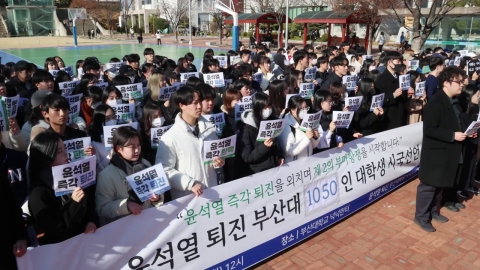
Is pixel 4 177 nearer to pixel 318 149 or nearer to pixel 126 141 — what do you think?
pixel 126 141

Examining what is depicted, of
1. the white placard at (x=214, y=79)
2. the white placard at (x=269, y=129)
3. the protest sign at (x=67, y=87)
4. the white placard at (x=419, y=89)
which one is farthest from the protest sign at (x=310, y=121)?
the protest sign at (x=67, y=87)

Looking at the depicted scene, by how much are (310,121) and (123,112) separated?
247 cm

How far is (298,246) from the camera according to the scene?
448 centimetres

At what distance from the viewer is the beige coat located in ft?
10.4

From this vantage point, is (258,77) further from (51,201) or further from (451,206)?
(51,201)

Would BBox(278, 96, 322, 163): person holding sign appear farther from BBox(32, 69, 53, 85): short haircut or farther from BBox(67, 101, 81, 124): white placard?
BBox(32, 69, 53, 85): short haircut

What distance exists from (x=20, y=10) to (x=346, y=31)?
45.7 m

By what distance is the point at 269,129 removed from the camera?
3947 millimetres

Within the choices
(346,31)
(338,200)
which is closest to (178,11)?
(346,31)

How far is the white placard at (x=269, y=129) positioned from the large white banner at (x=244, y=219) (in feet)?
1.16

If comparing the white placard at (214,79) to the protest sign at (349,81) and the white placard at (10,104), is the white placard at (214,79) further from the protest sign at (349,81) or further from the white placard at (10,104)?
the white placard at (10,104)

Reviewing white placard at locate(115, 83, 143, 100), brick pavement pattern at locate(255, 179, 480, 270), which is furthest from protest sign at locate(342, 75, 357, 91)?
white placard at locate(115, 83, 143, 100)

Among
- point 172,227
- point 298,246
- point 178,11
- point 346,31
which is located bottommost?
point 298,246

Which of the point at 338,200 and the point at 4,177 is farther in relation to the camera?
the point at 338,200
